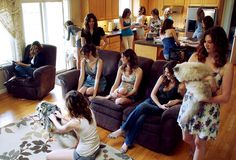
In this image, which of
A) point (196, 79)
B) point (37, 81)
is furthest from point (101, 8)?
point (196, 79)

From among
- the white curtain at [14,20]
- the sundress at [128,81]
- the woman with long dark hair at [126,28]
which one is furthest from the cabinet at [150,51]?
the white curtain at [14,20]

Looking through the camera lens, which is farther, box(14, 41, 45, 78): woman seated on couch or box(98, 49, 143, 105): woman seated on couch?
box(14, 41, 45, 78): woman seated on couch

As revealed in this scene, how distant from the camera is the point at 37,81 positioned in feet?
13.1

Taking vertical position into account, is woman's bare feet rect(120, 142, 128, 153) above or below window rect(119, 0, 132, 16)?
below

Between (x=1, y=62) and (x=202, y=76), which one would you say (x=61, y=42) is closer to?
(x=1, y=62)

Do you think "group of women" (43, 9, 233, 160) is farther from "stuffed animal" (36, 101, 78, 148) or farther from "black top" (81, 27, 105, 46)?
"black top" (81, 27, 105, 46)

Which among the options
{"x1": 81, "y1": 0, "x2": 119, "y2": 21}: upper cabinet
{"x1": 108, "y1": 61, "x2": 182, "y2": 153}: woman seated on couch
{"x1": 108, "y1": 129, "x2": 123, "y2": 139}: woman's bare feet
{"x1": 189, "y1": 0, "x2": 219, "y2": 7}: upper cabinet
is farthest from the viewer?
{"x1": 189, "y1": 0, "x2": 219, "y2": 7}: upper cabinet

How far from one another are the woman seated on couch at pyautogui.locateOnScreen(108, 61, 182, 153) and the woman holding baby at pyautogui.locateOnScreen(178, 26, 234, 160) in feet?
1.85

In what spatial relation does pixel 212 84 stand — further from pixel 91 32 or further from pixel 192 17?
pixel 192 17

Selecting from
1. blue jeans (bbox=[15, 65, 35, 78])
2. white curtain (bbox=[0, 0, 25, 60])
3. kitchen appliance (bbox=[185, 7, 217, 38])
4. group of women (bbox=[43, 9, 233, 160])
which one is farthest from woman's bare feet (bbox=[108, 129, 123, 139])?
kitchen appliance (bbox=[185, 7, 217, 38])

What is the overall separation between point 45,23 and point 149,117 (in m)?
3.79

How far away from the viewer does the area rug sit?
258 cm

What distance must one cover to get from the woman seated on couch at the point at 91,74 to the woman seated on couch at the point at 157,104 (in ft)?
2.69

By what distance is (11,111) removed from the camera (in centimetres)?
369
